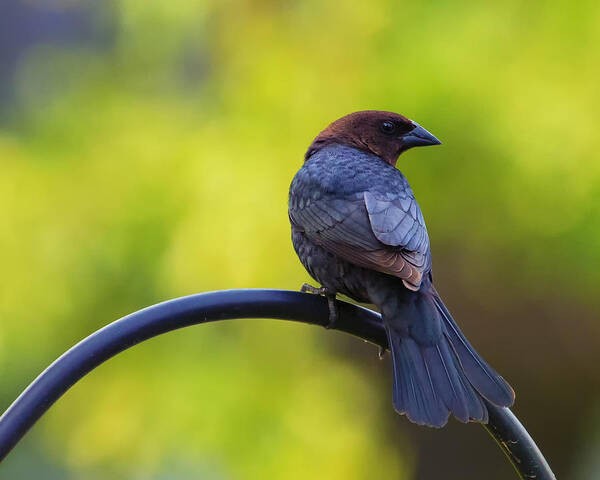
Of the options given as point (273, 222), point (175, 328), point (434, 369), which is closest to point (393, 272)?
point (434, 369)

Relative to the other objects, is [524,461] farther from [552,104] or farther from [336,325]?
[552,104]

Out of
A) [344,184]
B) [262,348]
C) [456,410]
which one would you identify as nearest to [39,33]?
[262,348]

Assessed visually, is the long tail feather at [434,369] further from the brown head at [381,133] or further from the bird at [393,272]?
the brown head at [381,133]

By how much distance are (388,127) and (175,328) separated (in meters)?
1.82

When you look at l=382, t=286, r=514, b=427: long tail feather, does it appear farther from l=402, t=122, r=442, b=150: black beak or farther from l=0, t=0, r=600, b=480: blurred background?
l=0, t=0, r=600, b=480: blurred background

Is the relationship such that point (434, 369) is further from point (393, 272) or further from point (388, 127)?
point (388, 127)

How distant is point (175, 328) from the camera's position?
226cm

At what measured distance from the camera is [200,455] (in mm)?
4477

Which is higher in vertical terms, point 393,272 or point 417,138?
point 417,138

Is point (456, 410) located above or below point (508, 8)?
below

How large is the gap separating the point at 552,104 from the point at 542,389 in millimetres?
1615

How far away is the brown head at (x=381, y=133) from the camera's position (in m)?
3.79

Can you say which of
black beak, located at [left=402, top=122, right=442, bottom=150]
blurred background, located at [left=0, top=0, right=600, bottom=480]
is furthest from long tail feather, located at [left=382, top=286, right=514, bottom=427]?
blurred background, located at [left=0, top=0, right=600, bottom=480]

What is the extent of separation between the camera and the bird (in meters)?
2.50
